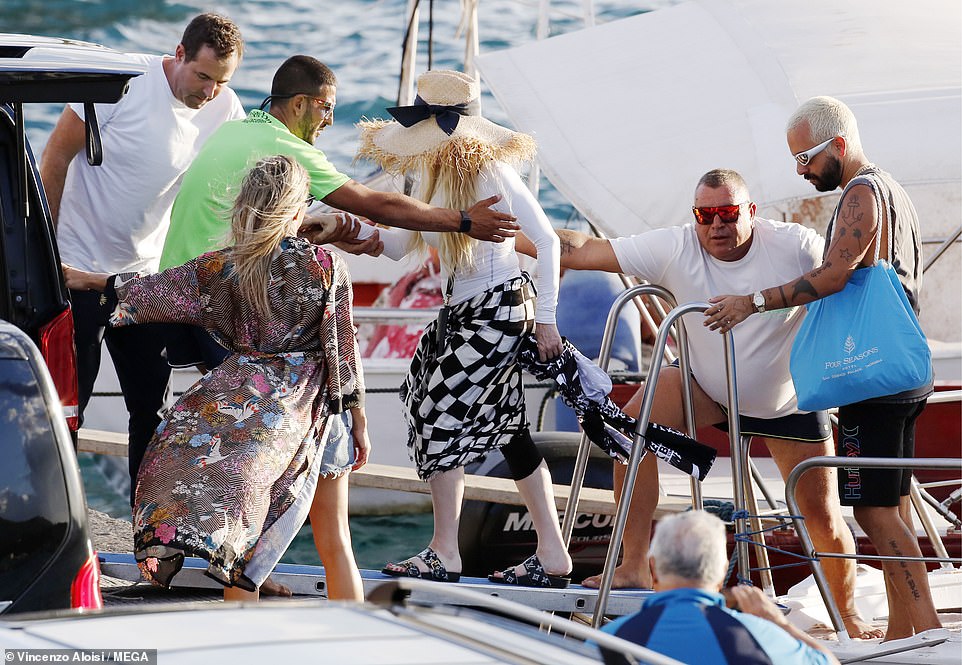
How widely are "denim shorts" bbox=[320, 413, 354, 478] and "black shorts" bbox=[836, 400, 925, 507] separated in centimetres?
173

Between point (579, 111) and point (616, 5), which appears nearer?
point (579, 111)

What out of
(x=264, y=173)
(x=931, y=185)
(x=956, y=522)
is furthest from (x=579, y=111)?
(x=264, y=173)

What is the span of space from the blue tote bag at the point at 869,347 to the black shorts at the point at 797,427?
0.46 meters

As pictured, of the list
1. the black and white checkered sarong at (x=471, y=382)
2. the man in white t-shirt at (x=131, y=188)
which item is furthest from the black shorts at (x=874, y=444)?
the man in white t-shirt at (x=131, y=188)

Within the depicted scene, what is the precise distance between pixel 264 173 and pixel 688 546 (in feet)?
5.95

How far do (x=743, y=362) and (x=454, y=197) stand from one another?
126 cm

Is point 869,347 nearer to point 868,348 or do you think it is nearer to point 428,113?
point 868,348

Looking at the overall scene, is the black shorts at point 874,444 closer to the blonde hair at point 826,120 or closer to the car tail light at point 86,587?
the blonde hair at point 826,120

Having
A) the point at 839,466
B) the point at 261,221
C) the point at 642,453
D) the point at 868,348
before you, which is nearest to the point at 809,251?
the point at 868,348

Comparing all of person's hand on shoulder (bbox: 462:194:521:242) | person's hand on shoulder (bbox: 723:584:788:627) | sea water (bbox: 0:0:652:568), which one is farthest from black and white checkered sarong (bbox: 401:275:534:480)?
sea water (bbox: 0:0:652:568)

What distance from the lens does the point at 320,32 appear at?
27.2 metres

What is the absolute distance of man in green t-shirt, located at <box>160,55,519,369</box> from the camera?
175 inches

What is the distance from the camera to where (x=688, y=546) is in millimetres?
2752

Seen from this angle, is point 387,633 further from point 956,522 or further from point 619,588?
point 956,522
